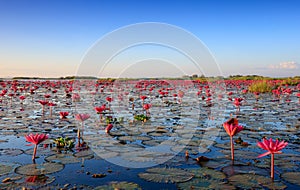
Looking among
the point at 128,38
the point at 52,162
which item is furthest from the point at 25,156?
the point at 128,38

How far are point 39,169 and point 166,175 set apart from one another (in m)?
1.96

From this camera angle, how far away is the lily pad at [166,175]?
12.5 ft

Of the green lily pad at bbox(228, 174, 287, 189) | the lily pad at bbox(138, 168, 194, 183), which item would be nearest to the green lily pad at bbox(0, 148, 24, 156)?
the lily pad at bbox(138, 168, 194, 183)

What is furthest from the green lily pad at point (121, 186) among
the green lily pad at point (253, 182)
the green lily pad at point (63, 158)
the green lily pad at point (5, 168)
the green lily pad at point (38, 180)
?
the green lily pad at point (5, 168)

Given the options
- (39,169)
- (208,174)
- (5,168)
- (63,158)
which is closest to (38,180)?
(39,169)

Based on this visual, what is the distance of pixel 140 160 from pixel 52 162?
58.1 inches

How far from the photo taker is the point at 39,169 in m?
4.16

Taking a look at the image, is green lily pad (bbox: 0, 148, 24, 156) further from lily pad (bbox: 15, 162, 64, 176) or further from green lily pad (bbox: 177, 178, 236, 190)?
green lily pad (bbox: 177, 178, 236, 190)

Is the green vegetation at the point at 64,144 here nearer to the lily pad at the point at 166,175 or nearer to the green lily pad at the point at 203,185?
the lily pad at the point at 166,175

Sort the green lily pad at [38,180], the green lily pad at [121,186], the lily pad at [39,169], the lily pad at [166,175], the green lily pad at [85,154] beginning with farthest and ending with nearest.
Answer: the green lily pad at [85,154] < the lily pad at [39,169] < the lily pad at [166,175] < the green lily pad at [38,180] < the green lily pad at [121,186]

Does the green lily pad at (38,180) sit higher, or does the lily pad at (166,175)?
the green lily pad at (38,180)

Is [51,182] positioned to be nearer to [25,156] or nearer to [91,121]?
[25,156]

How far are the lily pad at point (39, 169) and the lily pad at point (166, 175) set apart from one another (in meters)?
1.34

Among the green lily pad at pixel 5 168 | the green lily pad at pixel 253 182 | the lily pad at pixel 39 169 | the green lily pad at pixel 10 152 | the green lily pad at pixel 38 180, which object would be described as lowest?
the green lily pad at pixel 253 182
